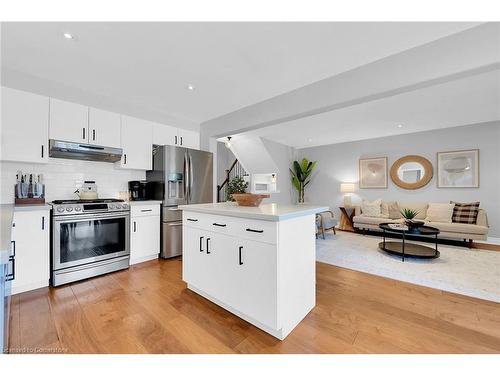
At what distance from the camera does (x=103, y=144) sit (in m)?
2.87

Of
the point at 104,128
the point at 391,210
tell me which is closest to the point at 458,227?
the point at 391,210

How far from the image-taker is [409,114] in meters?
3.77

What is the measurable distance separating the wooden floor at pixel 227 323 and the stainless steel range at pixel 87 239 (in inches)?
8.4

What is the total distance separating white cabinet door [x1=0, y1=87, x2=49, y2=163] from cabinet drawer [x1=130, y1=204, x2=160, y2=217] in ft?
3.66

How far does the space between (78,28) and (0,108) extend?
1444 millimetres

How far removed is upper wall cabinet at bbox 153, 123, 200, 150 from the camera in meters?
3.44

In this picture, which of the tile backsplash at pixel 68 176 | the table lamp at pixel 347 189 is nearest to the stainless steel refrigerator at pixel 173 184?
the tile backsplash at pixel 68 176

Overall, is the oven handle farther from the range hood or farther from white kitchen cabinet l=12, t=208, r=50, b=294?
the range hood

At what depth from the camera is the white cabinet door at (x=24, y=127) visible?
2.22 m

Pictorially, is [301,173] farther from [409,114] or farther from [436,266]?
[436,266]

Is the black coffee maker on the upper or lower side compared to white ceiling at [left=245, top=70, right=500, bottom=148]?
lower

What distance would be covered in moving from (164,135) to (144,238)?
1.70 meters

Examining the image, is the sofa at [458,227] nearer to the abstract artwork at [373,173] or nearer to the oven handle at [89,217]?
the abstract artwork at [373,173]

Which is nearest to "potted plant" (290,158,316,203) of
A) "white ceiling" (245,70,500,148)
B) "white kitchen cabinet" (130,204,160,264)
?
"white ceiling" (245,70,500,148)
